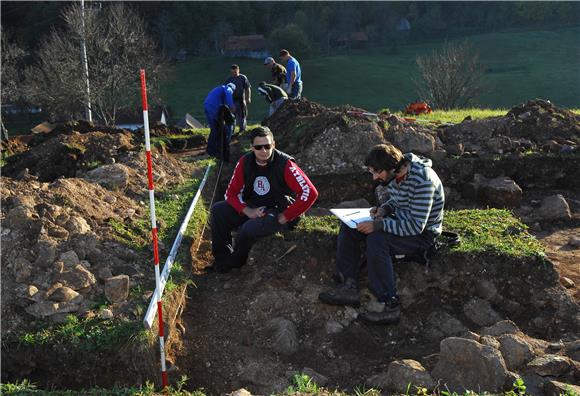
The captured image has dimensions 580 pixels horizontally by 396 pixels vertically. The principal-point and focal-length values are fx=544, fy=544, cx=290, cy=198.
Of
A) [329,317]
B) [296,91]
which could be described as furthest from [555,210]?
[296,91]

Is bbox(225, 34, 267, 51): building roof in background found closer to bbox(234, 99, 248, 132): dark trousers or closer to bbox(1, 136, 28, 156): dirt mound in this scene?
bbox(1, 136, 28, 156): dirt mound

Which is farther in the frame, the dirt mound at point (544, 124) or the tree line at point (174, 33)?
the tree line at point (174, 33)

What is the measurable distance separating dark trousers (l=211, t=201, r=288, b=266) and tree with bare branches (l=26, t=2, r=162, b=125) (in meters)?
24.2

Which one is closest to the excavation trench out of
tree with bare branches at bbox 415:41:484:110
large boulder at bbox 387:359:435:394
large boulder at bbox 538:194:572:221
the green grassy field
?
large boulder at bbox 387:359:435:394

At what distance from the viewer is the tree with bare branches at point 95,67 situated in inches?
1166

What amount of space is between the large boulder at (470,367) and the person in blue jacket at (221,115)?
6.98 metres

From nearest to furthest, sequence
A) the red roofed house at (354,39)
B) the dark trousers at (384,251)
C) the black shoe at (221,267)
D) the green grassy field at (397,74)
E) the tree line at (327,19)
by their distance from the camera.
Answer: the dark trousers at (384,251), the black shoe at (221,267), the green grassy field at (397,74), the tree line at (327,19), the red roofed house at (354,39)

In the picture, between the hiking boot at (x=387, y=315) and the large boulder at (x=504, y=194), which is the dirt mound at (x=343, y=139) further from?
the hiking boot at (x=387, y=315)

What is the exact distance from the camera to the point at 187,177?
9359 millimetres

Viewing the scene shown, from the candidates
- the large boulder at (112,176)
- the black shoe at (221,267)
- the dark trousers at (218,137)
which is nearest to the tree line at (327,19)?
the dark trousers at (218,137)

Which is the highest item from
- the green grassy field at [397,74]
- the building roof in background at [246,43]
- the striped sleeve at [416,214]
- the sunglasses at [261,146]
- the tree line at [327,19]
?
the tree line at [327,19]

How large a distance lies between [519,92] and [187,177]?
149 feet

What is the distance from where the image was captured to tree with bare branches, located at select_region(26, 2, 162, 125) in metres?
29.6

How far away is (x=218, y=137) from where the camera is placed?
10438mm
